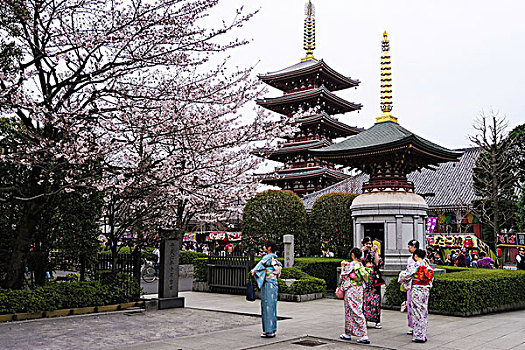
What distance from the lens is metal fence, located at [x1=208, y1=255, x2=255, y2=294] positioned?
15.8 m

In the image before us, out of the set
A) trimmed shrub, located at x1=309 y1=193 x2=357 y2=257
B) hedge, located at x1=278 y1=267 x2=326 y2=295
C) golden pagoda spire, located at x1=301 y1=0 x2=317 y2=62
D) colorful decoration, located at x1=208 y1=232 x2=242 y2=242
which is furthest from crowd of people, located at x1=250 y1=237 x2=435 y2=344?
golden pagoda spire, located at x1=301 y1=0 x2=317 y2=62

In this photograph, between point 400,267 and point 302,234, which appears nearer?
point 400,267

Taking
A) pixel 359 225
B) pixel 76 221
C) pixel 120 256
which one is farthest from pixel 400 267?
pixel 76 221

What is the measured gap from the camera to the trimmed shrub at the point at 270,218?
67.2 ft

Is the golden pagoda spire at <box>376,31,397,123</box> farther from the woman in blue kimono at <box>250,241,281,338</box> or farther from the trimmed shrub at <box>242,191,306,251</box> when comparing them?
the woman in blue kimono at <box>250,241,281,338</box>

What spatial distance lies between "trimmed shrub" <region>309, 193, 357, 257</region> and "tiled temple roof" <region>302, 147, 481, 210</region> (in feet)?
40.2

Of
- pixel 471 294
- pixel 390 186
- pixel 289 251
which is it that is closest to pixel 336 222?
pixel 289 251

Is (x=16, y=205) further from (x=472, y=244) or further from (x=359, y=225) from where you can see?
(x=472, y=244)

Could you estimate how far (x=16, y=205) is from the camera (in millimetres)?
11852

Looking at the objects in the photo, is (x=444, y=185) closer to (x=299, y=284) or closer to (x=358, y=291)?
(x=299, y=284)

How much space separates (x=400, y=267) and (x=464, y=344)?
24.1ft

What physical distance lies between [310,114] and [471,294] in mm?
28940

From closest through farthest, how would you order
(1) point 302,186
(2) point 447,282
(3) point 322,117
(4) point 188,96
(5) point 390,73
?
(4) point 188,96 < (2) point 447,282 < (5) point 390,73 < (3) point 322,117 < (1) point 302,186

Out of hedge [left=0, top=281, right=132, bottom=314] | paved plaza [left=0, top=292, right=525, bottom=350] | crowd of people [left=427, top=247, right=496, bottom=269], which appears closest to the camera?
paved plaza [left=0, top=292, right=525, bottom=350]
